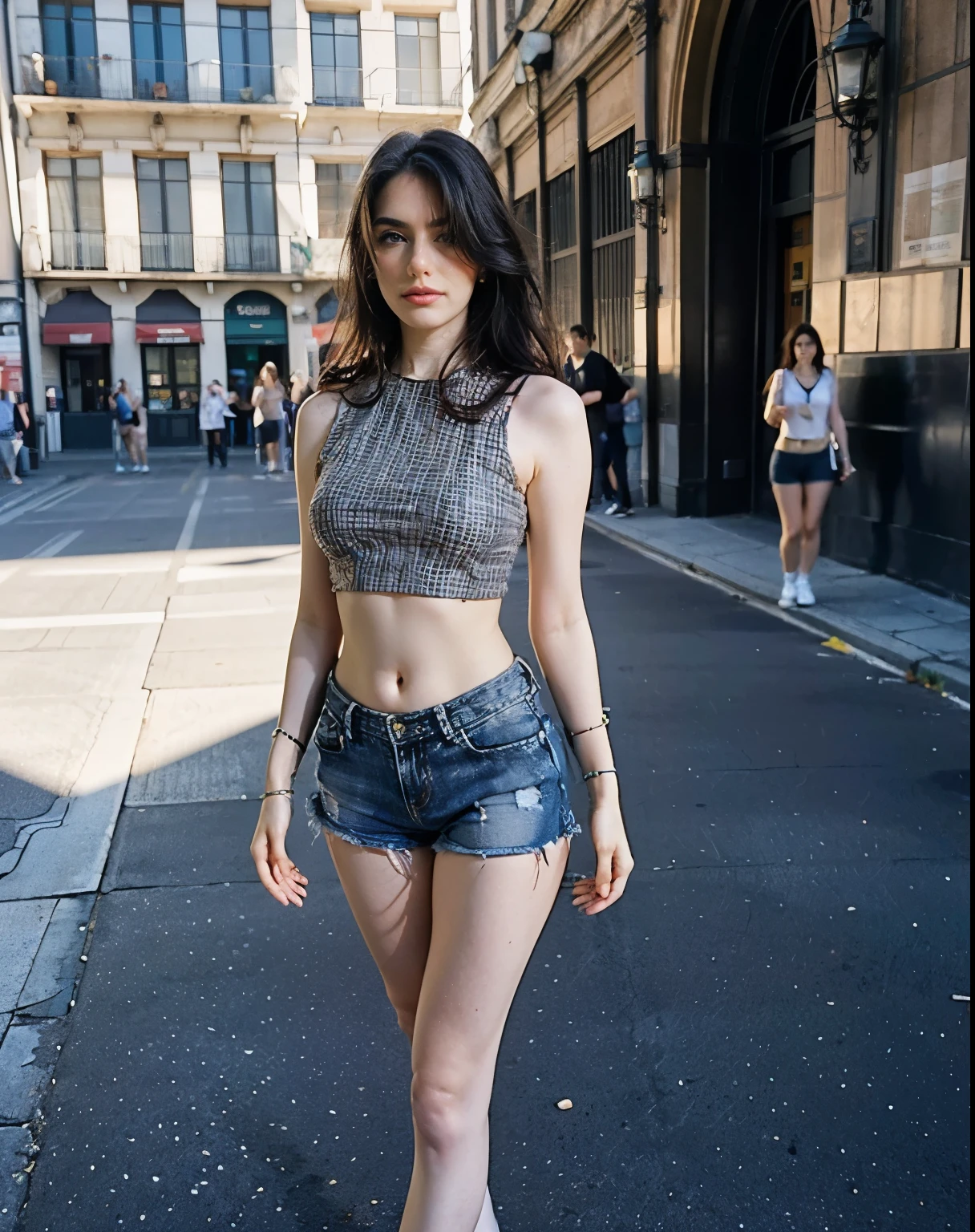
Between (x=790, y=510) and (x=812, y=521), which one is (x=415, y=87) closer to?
(x=790, y=510)

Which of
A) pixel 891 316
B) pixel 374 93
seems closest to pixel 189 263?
pixel 374 93

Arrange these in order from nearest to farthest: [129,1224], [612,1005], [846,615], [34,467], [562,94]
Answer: [129,1224] → [612,1005] → [846,615] → [562,94] → [34,467]

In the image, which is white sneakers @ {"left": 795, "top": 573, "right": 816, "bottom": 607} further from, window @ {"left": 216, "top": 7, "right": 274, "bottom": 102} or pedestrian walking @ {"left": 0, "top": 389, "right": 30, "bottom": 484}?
window @ {"left": 216, "top": 7, "right": 274, "bottom": 102}

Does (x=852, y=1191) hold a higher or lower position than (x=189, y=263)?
lower

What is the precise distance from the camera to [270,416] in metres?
22.9

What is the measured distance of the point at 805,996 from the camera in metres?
3.39

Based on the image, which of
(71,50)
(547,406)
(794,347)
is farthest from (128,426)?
(547,406)

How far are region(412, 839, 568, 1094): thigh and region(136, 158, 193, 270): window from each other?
3633cm

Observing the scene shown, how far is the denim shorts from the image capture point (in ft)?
6.65

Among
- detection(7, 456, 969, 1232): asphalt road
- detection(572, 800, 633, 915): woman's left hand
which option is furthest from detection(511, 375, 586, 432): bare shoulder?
detection(7, 456, 969, 1232): asphalt road

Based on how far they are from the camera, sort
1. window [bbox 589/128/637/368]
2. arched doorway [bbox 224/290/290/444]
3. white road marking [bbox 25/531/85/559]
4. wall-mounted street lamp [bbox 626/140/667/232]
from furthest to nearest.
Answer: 1. arched doorway [bbox 224/290/290/444]
2. window [bbox 589/128/637/368]
3. wall-mounted street lamp [bbox 626/140/667/232]
4. white road marking [bbox 25/531/85/559]

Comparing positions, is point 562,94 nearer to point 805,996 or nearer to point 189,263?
point 805,996

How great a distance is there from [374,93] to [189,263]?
805 centimetres

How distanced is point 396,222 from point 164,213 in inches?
1447
